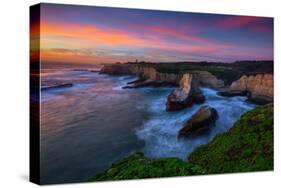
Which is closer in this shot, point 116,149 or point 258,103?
point 116,149

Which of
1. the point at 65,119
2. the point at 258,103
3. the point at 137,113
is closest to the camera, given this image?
the point at 65,119

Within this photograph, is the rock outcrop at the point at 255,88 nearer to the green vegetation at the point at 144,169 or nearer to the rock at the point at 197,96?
the rock at the point at 197,96

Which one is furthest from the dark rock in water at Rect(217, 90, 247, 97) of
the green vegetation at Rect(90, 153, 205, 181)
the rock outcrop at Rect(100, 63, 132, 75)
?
the rock outcrop at Rect(100, 63, 132, 75)

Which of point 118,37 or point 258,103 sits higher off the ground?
point 118,37

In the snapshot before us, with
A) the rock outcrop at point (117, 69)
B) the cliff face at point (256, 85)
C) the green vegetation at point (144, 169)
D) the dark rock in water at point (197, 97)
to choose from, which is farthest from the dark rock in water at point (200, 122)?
the rock outcrop at point (117, 69)

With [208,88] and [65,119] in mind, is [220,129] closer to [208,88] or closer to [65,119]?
[208,88]

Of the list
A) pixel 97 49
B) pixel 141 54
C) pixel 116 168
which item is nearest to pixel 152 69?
pixel 141 54
